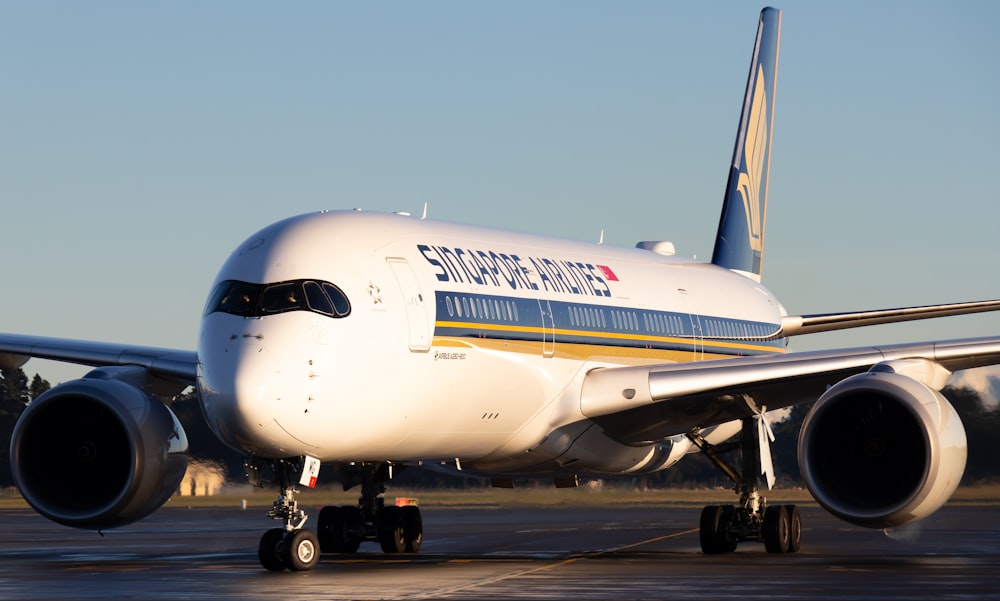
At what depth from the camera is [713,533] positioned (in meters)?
23.3

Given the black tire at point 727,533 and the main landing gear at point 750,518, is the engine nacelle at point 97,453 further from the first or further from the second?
the black tire at point 727,533

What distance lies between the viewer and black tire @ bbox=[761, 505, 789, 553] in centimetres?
2331

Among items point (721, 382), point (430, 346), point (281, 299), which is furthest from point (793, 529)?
point (281, 299)

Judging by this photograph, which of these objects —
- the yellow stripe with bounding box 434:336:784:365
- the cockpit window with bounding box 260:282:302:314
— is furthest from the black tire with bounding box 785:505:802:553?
the cockpit window with bounding box 260:282:302:314

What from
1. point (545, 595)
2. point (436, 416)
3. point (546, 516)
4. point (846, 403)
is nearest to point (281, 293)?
point (436, 416)

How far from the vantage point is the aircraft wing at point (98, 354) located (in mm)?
22406

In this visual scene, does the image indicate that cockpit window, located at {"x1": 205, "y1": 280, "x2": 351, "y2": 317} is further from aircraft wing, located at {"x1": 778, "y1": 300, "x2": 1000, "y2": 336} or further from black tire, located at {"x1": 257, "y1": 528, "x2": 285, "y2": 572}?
aircraft wing, located at {"x1": 778, "y1": 300, "x2": 1000, "y2": 336}

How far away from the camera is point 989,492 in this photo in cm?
3566

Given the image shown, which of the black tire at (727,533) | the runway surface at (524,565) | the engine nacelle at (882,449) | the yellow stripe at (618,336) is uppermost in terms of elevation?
the yellow stripe at (618,336)

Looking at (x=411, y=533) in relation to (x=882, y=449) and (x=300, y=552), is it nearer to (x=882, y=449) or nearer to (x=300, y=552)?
(x=300, y=552)

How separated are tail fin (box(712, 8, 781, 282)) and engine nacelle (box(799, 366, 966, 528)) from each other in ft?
39.6

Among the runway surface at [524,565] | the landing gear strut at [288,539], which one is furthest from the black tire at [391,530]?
the landing gear strut at [288,539]

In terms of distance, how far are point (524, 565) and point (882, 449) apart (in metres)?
4.53

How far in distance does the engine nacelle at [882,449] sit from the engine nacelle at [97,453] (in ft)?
25.5
